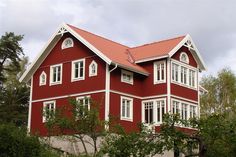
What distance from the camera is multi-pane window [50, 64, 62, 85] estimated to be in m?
37.2

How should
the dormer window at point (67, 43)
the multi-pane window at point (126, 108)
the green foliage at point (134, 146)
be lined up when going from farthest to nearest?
the dormer window at point (67, 43) < the multi-pane window at point (126, 108) < the green foliage at point (134, 146)

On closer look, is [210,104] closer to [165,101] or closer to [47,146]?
[165,101]

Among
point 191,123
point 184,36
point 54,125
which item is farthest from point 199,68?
point 191,123

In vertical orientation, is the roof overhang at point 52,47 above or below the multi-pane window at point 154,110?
above

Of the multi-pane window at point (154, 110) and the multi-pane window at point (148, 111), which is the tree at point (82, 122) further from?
the multi-pane window at point (148, 111)

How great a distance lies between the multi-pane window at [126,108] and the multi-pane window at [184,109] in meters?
3.10

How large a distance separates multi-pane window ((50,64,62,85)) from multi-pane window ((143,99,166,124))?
681cm

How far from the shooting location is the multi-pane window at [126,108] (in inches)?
1364

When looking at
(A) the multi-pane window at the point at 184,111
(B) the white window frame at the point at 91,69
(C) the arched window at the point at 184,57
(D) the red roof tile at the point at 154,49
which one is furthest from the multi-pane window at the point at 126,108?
(C) the arched window at the point at 184,57

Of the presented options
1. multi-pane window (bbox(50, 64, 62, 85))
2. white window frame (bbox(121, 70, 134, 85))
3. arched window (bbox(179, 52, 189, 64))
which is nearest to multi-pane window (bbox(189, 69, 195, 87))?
arched window (bbox(179, 52, 189, 64))

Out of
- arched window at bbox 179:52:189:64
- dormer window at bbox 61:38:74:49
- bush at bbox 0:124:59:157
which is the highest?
dormer window at bbox 61:38:74:49

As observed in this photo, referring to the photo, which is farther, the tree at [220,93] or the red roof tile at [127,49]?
the tree at [220,93]

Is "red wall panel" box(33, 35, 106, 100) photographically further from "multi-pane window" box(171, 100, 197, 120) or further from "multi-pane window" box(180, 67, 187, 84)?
"multi-pane window" box(180, 67, 187, 84)

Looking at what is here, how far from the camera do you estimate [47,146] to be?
27750 millimetres
